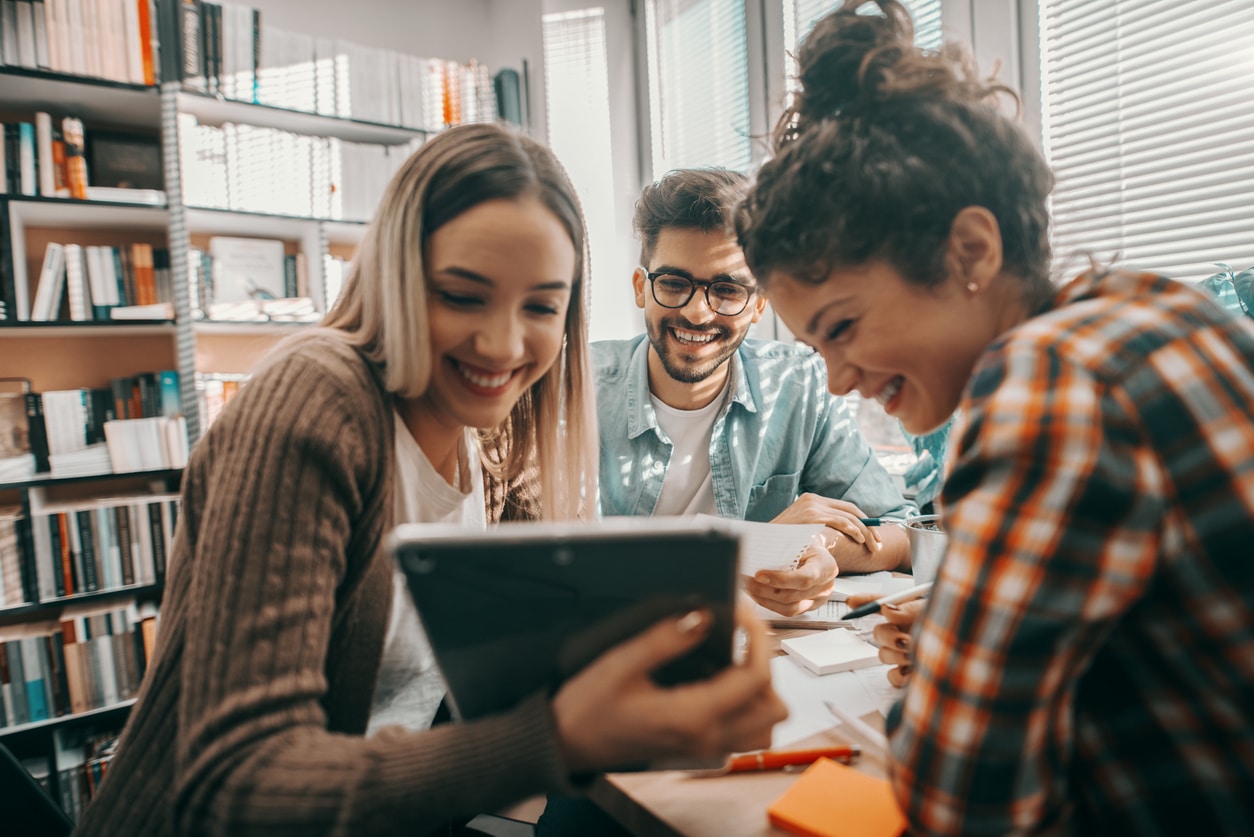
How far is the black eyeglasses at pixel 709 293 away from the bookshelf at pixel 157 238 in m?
1.60

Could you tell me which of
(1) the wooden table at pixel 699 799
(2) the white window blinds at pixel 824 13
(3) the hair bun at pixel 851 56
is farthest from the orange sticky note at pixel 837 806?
(2) the white window blinds at pixel 824 13

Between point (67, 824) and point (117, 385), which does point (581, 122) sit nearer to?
point (117, 385)

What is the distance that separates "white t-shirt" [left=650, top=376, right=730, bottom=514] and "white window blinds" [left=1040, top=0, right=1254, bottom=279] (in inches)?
34.9

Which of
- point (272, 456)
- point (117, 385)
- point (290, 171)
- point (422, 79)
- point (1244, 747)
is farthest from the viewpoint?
point (422, 79)

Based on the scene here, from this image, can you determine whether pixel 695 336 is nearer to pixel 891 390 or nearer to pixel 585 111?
pixel 891 390

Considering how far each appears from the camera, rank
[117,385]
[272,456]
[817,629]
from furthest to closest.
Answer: [117,385] → [817,629] → [272,456]

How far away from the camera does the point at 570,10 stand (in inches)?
128

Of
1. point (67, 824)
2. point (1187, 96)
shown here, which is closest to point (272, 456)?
point (67, 824)

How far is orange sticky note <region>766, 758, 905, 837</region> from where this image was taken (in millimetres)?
602

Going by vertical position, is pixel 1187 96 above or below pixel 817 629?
above

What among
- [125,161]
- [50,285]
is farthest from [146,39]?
[50,285]

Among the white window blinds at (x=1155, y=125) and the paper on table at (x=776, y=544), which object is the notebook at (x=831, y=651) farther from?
the white window blinds at (x=1155, y=125)

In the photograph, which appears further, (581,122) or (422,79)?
(581,122)

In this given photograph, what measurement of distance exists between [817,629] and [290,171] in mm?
2495
